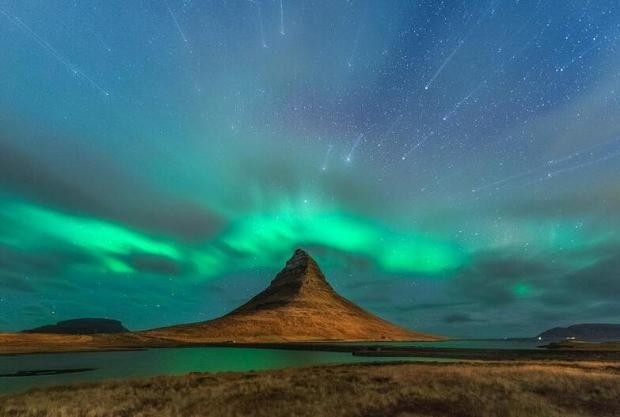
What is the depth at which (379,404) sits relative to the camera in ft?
95.8

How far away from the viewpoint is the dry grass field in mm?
27859

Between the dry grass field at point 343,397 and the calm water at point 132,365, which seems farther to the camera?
the calm water at point 132,365

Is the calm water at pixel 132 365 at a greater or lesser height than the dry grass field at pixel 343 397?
greater

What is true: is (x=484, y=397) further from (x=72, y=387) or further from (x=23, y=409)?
(x=72, y=387)

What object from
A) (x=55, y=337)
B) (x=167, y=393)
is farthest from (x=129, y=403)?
(x=55, y=337)

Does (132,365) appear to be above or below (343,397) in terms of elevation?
above

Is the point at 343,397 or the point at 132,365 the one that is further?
the point at 132,365

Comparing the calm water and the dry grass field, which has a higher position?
the calm water

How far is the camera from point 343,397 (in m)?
32.2

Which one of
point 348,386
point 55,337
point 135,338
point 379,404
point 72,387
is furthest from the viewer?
point 135,338

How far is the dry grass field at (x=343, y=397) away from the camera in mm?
27859

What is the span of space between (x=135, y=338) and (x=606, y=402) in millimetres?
200354

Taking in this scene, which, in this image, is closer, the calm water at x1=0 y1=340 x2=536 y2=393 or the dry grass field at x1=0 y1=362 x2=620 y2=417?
the dry grass field at x1=0 y1=362 x2=620 y2=417

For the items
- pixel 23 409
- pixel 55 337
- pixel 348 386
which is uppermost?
pixel 55 337
